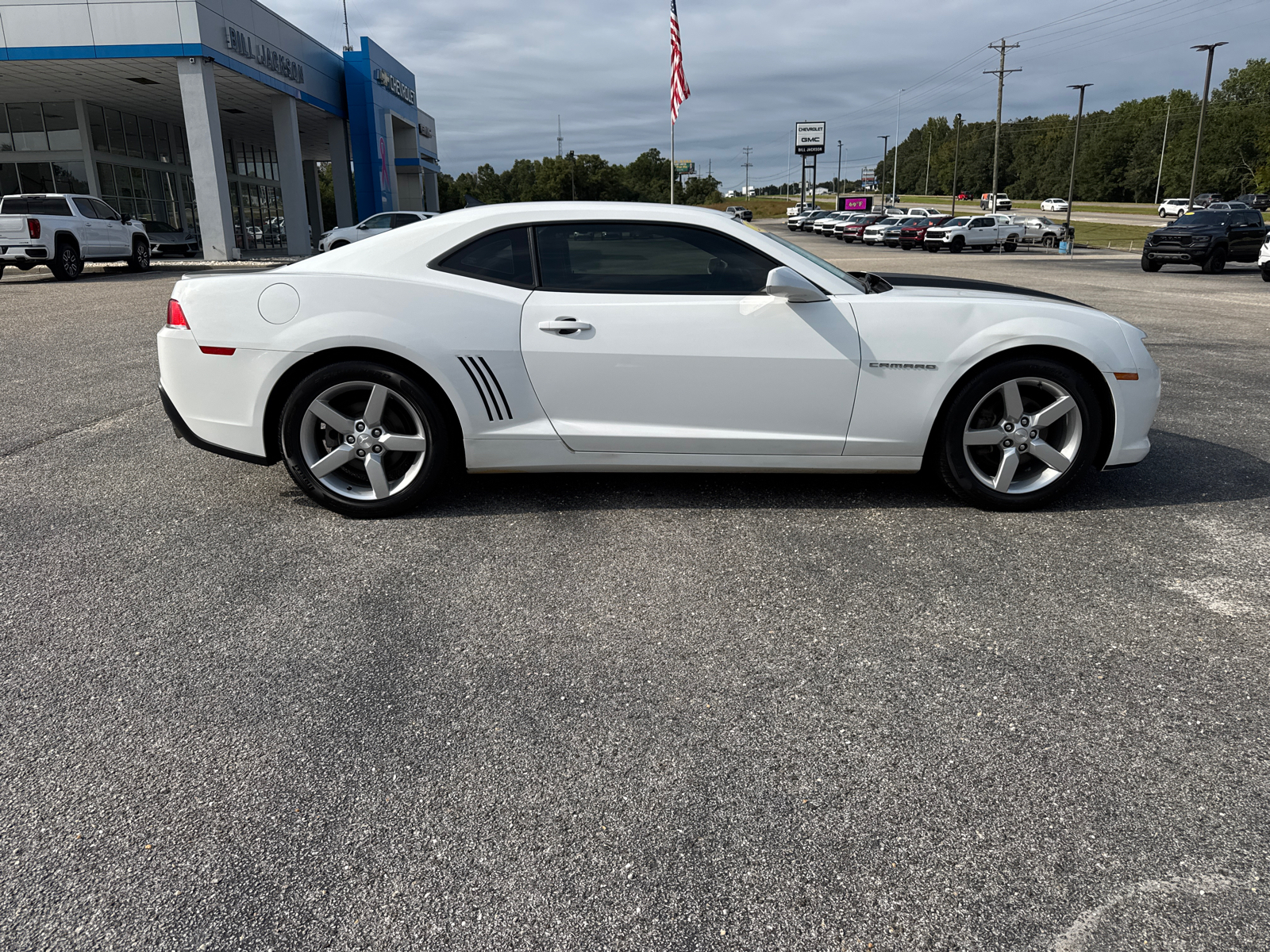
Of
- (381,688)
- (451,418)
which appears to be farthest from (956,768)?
(451,418)

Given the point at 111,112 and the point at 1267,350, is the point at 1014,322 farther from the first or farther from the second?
the point at 111,112

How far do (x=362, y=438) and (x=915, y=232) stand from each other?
41.0 m

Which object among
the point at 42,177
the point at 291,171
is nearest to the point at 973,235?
the point at 291,171

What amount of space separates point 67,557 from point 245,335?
122 centimetres

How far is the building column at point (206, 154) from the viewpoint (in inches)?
987

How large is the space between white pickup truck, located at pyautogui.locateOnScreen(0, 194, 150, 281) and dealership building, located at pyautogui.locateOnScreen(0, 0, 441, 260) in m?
4.69

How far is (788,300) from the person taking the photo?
4.18 m

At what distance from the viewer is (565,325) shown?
4164mm

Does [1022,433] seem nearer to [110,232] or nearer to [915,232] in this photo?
[110,232]

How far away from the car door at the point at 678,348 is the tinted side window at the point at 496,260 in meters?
0.07

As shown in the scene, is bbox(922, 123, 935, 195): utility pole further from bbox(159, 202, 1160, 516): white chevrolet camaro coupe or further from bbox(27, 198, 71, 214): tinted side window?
bbox(159, 202, 1160, 516): white chevrolet camaro coupe

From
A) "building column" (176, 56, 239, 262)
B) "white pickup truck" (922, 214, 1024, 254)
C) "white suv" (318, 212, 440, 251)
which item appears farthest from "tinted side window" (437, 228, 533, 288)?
"white pickup truck" (922, 214, 1024, 254)

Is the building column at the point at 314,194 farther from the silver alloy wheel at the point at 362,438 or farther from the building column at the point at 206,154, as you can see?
the silver alloy wheel at the point at 362,438

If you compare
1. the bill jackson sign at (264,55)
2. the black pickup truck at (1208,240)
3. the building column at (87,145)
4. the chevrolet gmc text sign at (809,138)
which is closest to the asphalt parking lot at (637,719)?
the black pickup truck at (1208,240)
